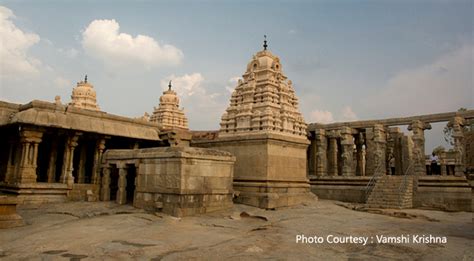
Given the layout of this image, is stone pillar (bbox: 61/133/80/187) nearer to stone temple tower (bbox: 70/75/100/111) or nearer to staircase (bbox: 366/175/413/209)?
staircase (bbox: 366/175/413/209)

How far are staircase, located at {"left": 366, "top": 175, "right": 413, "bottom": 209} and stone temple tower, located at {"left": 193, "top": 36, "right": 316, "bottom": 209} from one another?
3115 millimetres

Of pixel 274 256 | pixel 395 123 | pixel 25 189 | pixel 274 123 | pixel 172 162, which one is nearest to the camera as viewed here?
pixel 274 256

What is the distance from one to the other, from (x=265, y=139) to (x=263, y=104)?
2451 millimetres

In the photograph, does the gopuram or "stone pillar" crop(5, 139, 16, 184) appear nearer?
the gopuram

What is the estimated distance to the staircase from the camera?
689 inches

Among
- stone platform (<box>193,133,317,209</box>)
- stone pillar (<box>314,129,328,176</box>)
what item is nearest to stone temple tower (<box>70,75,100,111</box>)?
stone platform (<box>193,133,317,209</box>)

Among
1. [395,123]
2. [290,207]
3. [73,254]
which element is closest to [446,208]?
[395,123]

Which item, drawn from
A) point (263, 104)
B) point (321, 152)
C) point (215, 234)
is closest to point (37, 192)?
point (215, 234)

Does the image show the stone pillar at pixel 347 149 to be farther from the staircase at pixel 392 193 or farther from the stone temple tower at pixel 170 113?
the stone temple tower at pixel 170 113

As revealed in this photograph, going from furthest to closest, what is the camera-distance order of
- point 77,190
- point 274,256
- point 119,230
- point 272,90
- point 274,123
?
1. point 272,90
2. point 274,123
3. point 77,190
4. point 119,230
5. point 274,256

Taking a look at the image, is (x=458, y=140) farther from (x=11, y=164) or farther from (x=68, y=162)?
(x=11, y=164)

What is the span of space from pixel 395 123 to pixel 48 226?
Result: 19.4 metres

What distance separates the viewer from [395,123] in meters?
22.4

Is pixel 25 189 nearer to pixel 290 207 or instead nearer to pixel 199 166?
pixel 199 166
